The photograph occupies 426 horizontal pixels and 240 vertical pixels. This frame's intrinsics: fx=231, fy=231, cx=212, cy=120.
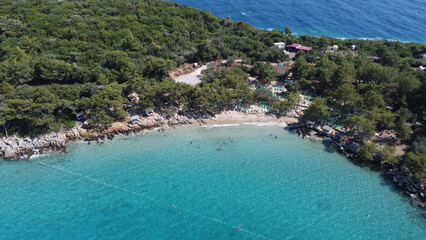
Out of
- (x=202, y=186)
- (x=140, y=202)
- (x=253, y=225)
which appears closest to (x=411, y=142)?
(x=253, y=225)

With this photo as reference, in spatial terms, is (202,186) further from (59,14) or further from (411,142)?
(59,14)

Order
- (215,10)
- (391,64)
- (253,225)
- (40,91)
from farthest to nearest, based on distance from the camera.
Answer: (215,10), (391,64), (40,91), (253,225)

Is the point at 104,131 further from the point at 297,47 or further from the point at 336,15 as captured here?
the point at 336,15

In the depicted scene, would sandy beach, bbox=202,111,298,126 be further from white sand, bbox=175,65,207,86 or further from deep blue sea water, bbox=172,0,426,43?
deep blue sea water, bbox=172,0,426,43

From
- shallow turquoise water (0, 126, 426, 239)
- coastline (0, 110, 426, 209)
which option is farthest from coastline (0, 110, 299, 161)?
shallow turquoise water (0, 126, 426, 239)

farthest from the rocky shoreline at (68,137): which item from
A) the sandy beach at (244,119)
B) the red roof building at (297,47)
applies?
the red roof building at (297,47)

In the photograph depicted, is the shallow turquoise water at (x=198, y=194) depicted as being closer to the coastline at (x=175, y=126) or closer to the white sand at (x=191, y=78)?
the coastline at (x=175, y=126)

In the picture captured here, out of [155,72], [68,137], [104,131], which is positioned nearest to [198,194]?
[104,131]
